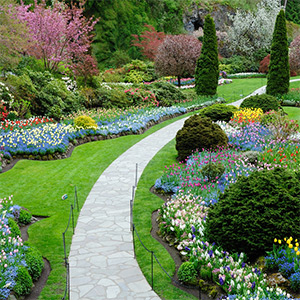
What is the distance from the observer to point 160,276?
5562 millimetres

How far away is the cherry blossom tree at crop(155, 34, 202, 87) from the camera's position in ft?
76.2

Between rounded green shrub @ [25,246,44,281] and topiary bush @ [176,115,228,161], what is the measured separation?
6.18 meters

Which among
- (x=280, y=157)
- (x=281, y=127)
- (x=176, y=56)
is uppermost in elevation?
(x=176, y=56)

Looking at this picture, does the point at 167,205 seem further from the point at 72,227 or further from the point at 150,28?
the point at 150,28

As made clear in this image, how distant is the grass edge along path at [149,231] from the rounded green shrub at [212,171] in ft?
3.97

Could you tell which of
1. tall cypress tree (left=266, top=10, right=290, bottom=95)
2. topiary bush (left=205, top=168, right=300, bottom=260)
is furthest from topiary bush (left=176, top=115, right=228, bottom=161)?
tall cypress tree (left=266, top=10, right=290, bottom=95)

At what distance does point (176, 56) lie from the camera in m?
23.4

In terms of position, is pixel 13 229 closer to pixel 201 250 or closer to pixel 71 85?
pixel 201 250

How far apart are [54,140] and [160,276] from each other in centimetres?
777

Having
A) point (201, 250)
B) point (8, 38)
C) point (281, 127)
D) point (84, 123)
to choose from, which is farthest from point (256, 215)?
point (8, 38)

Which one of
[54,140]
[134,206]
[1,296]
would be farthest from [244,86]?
[1,296]

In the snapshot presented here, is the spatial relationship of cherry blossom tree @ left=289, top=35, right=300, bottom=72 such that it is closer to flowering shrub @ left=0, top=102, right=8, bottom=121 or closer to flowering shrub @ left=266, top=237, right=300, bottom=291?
flowering shrub @ left=0, top=102, right=8, bottom=121

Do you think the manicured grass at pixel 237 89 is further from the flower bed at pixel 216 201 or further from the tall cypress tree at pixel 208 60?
the flower bed at pixel 216 201

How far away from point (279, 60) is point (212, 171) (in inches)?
597
